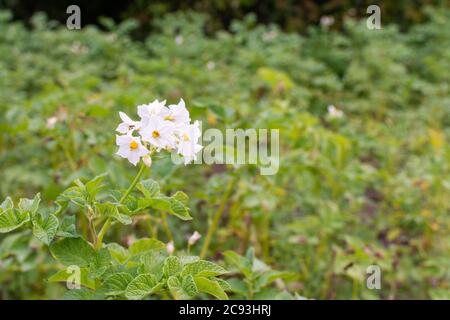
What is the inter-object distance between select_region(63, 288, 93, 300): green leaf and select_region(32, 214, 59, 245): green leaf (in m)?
0.16

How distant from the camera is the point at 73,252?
1.11 metres

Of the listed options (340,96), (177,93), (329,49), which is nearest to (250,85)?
(177,93)

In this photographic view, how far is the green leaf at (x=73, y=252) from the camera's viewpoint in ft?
3.59

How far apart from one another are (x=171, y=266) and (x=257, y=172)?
73 cm

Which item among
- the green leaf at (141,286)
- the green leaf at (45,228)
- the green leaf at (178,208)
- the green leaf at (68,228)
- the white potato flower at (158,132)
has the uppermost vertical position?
the white potato flower at (158,132)

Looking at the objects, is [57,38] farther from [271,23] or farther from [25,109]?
[271,23]

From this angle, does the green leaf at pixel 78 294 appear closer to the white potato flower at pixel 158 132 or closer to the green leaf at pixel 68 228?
the green leaf at pixel 68 228

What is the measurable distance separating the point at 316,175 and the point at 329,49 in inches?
106

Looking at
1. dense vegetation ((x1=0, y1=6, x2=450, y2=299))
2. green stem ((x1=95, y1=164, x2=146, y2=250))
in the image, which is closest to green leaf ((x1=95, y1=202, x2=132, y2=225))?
green stem ((x1=95, y1=164, x2=146, y2=250))

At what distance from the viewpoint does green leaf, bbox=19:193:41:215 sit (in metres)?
1.05

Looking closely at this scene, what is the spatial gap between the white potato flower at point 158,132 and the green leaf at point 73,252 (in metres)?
0.25

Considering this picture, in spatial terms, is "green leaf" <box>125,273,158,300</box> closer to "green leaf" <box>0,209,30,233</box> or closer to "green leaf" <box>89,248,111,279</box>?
"green leaf" <box>89,248,111,279</box>

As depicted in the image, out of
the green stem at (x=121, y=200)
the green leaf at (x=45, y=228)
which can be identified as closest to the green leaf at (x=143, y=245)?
the green stem at (x=121, y=200)

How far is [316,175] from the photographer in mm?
2254
